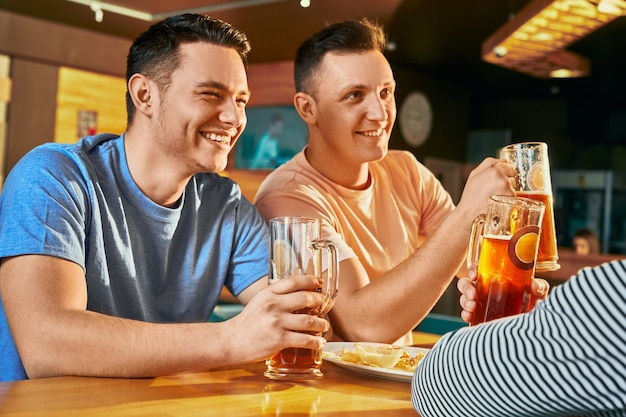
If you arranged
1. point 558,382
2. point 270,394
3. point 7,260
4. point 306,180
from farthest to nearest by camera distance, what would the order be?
point 306,180, point 7,260, point 270,394, point 558,382

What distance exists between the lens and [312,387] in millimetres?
1330

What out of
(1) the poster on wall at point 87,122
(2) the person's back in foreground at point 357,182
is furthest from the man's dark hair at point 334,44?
(1) the poster on wall at point 87,122

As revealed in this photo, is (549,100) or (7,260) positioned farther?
(549,100)

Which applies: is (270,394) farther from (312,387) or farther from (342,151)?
(342,151)

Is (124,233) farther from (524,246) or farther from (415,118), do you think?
(415,118)

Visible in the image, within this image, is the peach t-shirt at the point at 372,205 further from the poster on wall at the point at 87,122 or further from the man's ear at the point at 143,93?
the poster on wall at the point at 87,122

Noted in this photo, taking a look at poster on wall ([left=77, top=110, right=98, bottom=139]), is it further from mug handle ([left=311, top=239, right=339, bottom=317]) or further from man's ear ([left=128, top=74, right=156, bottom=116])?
mug handle ([left=311, top=239, right=339, bottom=317])

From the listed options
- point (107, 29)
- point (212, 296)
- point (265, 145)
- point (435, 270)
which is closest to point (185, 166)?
point (212, 296)

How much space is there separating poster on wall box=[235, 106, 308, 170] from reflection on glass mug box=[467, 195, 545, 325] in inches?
229

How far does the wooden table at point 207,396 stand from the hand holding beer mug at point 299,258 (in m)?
0.05

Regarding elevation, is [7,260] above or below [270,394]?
above

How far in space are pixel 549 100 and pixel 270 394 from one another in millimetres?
9074

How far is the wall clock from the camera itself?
8.44 metres

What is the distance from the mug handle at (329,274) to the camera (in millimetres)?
1340
